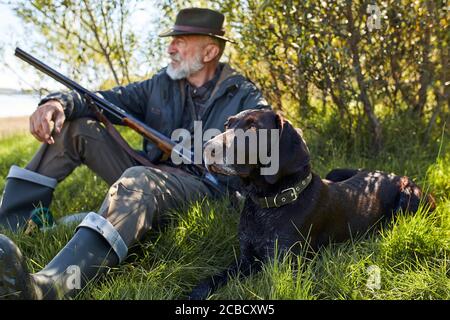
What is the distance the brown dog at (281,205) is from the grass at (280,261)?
0.33ft

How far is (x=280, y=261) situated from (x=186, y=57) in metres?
2.03

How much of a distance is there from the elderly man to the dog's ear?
33.5 inches

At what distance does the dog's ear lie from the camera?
276 cm

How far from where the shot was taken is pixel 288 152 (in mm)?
2783

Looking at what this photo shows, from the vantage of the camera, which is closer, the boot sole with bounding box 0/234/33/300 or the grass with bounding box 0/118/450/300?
the boot sole with bounding box 0/234/33/300

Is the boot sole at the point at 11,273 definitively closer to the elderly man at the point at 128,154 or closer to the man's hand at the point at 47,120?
the elderly man at the point at 128,154

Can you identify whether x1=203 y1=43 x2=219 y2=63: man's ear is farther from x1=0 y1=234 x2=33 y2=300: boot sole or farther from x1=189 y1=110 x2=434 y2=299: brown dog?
x1=0 y1=234 x2=33 y2=300: boot sole

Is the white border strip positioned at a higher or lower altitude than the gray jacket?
lower

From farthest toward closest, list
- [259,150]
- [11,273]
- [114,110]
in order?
[114,110] → [259,150] → [11,273]

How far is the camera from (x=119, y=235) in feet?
9.36

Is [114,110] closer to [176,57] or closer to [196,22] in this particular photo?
[176,57]

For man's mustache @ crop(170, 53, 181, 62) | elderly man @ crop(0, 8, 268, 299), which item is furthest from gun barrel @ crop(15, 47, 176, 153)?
man's mustache @ crop(170, 53, 181, 62)

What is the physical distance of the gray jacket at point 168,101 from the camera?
394 centimetres

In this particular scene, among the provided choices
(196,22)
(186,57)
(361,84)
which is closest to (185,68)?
(186,57)
